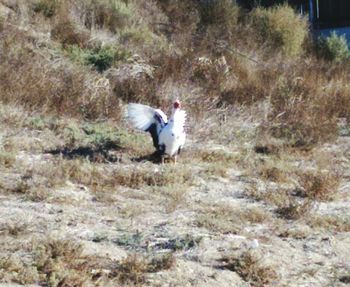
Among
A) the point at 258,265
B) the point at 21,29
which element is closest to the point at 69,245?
the point at 258,265

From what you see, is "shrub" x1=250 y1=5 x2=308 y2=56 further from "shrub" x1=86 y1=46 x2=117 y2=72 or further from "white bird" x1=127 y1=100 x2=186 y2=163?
"white bird" x1=127 y1=100 x2=186 y2=163

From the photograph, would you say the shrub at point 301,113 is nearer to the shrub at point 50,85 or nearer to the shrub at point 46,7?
the shrub at point 50,85

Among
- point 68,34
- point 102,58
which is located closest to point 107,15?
point 68,34

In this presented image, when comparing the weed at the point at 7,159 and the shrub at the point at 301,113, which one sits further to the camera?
the shrub at the point at 301,113

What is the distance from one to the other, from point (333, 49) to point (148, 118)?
8.79 metres

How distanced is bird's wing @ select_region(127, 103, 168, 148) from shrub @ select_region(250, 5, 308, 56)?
7.54 meters

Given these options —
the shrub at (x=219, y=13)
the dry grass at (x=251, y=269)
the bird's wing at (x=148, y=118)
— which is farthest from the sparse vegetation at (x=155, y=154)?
the bird's wing at (x=148, y=118)

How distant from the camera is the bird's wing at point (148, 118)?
8453mm

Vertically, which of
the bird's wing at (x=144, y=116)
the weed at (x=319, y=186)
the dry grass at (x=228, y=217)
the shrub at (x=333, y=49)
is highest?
the bird's wing at (x=144, y=116)

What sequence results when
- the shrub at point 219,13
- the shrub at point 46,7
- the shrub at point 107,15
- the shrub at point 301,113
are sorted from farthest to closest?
the shrub at point 219,13 < the shrub at point 107,15 < the shrub at point 46,7 < the shrub at point 301,113

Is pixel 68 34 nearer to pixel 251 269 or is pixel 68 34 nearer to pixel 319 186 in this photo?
pixel 319 186

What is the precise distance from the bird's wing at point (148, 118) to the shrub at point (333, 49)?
8.42 metres

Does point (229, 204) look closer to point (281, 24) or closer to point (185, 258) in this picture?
point (185, 258)

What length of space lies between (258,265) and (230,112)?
5625mm
